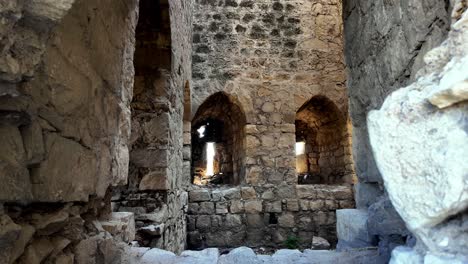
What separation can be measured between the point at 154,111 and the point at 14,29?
2745 mm

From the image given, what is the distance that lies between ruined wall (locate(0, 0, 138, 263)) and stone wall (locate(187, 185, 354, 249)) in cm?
384

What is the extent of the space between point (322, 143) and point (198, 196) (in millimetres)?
3171

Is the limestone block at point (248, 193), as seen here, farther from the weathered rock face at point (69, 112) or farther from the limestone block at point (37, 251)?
the limestone block at point (37, 251)

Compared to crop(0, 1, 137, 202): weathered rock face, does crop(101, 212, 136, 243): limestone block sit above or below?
below

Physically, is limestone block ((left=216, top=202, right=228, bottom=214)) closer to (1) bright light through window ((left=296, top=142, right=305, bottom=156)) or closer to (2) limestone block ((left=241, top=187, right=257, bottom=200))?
(2) limestone block ((left=241, top=187, right=257, bottom=200))

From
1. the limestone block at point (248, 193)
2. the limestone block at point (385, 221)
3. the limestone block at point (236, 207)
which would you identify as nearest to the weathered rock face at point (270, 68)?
the limestone block at point (248, 193)

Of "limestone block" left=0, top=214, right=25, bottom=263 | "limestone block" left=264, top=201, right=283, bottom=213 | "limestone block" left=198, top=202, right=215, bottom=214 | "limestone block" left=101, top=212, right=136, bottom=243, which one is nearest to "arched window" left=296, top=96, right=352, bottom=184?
"limestone block" left=264, top=201, right=283, bottom=213

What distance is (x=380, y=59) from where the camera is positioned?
1742 millimetres

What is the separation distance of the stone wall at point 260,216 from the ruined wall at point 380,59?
3.74 meters

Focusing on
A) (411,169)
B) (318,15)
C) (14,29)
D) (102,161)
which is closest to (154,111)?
(102,161)

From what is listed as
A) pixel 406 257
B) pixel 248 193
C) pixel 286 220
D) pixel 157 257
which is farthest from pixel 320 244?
pixel 406 257

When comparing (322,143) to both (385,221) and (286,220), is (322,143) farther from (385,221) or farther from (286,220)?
(385,221)

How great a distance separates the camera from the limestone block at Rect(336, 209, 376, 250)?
2.02m

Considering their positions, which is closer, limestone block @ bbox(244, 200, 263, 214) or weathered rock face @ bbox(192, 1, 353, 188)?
limestone block @ bbox(244, 200, 263, 214)
